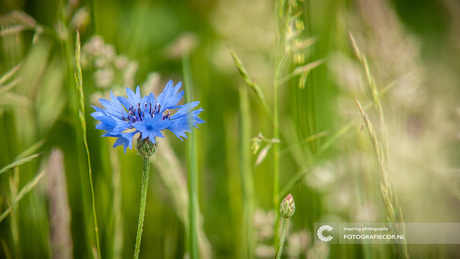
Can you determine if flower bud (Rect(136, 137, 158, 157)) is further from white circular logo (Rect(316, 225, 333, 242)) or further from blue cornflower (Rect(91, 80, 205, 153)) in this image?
white circular logo (Rect(316, 225, 333, 242))

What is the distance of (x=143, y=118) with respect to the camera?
411 mm

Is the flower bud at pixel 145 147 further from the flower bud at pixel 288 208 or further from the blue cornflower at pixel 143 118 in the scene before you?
the flower bud at pixel 288 208

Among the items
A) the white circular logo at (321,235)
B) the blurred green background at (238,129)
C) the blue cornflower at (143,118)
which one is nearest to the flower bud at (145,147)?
the blue cornflower at (143,118)

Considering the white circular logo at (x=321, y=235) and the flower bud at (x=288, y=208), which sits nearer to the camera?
the flower bud at (x=288, y=208)

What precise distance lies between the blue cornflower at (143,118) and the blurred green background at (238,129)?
86 millimetres

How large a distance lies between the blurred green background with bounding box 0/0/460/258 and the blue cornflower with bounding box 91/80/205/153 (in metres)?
0.09

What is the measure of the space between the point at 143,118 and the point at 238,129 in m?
0.36

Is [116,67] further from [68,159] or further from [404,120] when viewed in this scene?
[404,120]

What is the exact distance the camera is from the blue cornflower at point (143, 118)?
0.38 metres

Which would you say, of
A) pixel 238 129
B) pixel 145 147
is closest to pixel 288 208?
pixel 145 147

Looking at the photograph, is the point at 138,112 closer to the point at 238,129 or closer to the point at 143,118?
the point at 143,118

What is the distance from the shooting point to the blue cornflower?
380 mm


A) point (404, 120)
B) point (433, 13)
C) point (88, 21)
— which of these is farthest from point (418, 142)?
point (88, 21)

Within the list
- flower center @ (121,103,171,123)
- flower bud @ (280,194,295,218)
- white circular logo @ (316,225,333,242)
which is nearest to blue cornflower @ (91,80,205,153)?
flower center @ (121,103,171,123)
